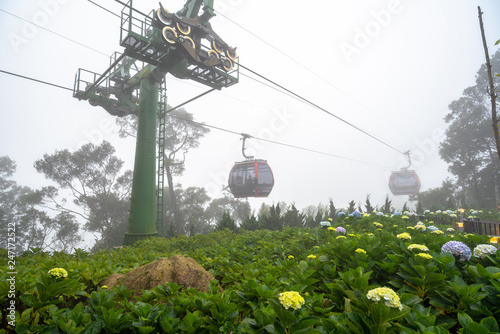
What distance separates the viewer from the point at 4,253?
4512 mm

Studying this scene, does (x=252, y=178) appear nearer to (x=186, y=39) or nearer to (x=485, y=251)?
(x=186, y=39)

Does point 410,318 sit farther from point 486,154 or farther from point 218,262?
point 486,154

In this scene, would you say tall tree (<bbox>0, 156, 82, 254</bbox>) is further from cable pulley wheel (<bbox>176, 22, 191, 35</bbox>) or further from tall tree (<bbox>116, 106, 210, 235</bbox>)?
cable pulley wheel (<bbox>176, 22, 191, 35</bbox>)

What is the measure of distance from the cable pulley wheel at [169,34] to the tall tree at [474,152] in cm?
3000

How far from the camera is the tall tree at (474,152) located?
25.5 metres

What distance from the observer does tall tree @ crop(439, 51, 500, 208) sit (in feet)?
83.6

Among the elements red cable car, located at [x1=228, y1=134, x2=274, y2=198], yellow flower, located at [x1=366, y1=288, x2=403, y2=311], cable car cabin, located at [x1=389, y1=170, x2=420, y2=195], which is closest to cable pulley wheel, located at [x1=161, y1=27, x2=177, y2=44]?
red cable car, located at [x1=228, y1=134, x2=274, y2=198]

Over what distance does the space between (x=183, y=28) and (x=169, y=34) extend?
93 cm

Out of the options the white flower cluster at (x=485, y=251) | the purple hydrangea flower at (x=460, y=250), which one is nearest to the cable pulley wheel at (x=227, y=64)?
the purple hydrangea flower at (x=460, y=250)

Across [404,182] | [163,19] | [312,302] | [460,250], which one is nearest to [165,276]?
[312,302]

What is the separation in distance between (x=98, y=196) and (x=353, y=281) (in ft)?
91.0

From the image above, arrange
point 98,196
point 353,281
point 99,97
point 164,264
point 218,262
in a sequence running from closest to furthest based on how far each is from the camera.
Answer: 1. point 353,281
2. point 164,264
3. point 218,262
4. point 99,97
5. point 98,196

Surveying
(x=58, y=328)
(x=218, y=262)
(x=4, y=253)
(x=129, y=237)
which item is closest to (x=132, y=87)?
(x=129, y=237)

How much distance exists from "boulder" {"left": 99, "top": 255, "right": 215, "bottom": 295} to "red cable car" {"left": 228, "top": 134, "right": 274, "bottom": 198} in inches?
483
